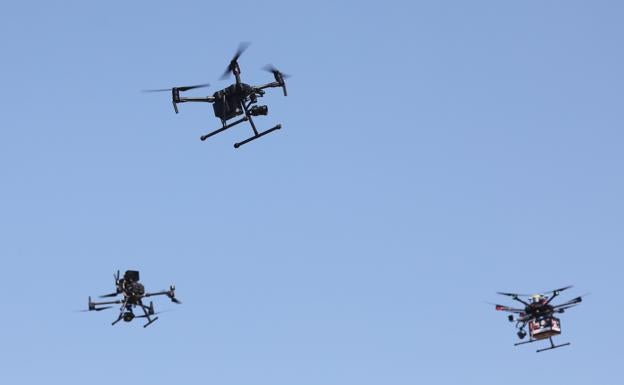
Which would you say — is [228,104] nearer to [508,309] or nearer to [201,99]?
[201,99]

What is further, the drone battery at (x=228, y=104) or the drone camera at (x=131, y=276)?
the drone camera at (x=131, y=276)

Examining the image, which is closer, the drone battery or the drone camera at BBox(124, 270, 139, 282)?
the drone battery

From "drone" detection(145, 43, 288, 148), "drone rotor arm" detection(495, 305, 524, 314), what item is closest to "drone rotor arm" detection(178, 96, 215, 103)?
"drone" detection(145, 43, 288, 148)

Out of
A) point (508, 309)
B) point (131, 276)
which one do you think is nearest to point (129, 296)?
point (131, 276)

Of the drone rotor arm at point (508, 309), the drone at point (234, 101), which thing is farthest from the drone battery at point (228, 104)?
the drone rotor arm at point (508, 309)

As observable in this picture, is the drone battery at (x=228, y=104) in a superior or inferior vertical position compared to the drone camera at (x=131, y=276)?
superior

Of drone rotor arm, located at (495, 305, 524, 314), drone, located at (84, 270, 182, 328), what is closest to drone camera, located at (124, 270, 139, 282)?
drone, located at (84, 270, 182, 328)

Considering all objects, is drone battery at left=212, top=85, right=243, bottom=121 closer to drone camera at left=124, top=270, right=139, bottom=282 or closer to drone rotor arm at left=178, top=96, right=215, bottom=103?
drone rotor arm at left=178, top=96, right=215, bottom=103

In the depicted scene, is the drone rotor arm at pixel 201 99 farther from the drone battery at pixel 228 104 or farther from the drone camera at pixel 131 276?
the drone camera at pixel 131 276

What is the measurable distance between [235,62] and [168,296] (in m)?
15.9

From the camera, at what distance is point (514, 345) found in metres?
85.8

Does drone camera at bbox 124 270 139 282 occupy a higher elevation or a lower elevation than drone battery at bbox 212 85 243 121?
lower

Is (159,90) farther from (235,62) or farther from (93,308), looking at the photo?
(93,308)

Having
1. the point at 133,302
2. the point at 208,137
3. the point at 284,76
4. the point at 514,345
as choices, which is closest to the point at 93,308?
the point at 133,302
